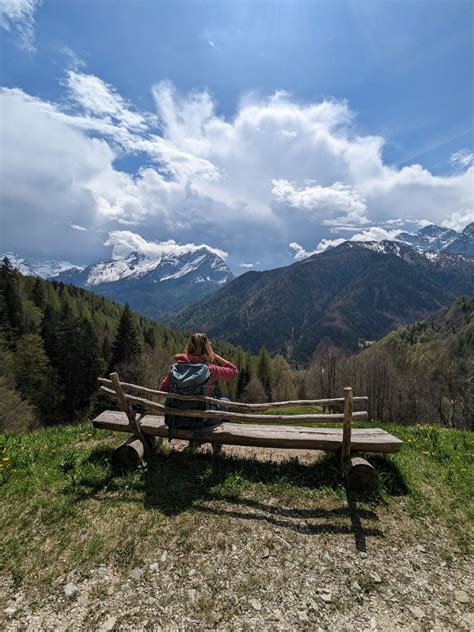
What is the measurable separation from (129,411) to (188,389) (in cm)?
184

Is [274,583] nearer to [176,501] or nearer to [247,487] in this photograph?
[247,487]

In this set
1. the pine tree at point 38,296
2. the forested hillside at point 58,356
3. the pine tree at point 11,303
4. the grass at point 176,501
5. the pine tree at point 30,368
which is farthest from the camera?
the pine tree at point 38,296

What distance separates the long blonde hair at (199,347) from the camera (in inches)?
331

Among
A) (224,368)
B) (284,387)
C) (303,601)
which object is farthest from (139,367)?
(284,387)

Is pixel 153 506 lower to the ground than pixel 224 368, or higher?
lower

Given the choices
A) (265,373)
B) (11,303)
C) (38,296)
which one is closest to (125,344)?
(11,303)

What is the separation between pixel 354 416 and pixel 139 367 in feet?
148

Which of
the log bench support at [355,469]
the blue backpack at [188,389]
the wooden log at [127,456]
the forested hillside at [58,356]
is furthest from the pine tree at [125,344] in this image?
the log bench support at [355,469]

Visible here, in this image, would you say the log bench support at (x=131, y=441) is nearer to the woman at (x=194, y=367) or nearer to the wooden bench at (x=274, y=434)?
the wooden bench at (x=274, y=434)

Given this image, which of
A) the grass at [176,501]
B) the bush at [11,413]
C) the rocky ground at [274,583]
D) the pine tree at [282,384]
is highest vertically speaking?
the grass at [176,501]

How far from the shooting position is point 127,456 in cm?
797

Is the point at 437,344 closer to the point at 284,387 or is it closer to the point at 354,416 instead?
the point at 284,387

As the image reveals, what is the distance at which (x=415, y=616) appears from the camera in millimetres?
4570

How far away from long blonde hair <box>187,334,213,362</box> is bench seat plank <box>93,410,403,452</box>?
6.72 ft
